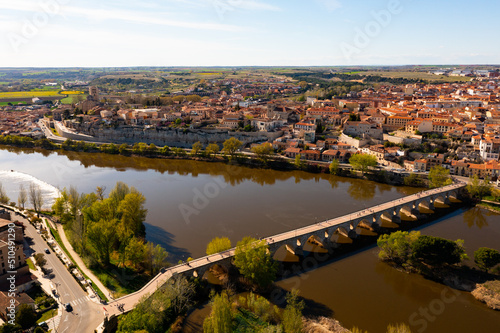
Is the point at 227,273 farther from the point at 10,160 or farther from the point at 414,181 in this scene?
the point at 10,160

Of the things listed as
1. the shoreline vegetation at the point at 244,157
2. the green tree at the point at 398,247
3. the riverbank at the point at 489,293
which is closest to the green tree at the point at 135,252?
the green tree at the point at 398,247

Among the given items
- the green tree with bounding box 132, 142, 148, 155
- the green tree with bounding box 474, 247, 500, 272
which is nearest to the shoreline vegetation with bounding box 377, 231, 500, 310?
the green tree with bounding box 474, 247, 500, 272

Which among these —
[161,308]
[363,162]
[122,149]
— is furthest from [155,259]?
[122,149]

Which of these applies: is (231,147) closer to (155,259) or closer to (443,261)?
(155,259)

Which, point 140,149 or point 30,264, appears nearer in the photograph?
point 30,264

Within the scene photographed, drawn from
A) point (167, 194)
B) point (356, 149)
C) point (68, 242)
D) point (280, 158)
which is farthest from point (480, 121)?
point (68, 242)

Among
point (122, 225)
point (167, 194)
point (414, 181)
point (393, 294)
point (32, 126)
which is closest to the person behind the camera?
point (393, 294)

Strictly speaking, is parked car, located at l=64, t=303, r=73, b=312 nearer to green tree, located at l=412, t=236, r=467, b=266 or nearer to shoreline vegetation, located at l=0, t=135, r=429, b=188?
green tree, located at l=412, t=236, r=467, b=266
